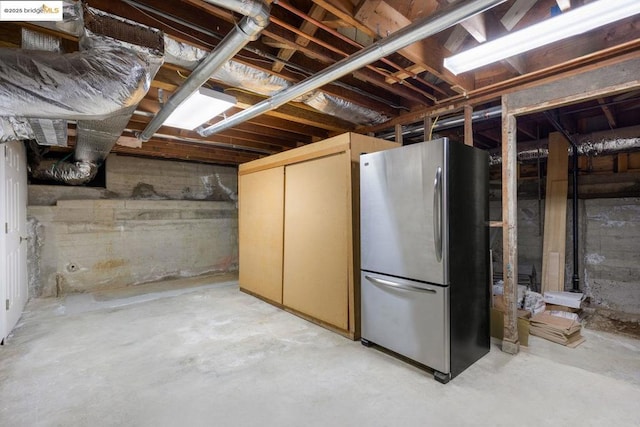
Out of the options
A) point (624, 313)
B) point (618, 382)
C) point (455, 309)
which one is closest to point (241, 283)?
point (455, 309)

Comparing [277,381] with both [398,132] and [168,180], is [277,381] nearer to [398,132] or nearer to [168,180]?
[398,132]

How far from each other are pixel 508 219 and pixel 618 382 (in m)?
1.39

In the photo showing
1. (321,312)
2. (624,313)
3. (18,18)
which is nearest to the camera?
(18,18)

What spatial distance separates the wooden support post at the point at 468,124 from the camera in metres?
3.14

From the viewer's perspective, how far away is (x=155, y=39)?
1924mm

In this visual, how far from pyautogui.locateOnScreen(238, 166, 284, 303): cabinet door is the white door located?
266cm

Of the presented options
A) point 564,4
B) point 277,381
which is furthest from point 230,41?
point 277,381

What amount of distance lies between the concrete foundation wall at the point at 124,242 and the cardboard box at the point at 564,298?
559 centimetres

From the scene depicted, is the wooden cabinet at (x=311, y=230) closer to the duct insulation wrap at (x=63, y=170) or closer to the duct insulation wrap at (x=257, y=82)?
the duct insulation wrap at (x=257, y=82)

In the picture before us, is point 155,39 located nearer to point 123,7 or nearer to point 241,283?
point 123,7

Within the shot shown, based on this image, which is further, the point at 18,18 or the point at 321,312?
the point at 321,312

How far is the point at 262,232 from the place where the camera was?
14.7 ft

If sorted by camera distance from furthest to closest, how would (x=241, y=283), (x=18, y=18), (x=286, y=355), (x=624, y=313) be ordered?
1. (x=241, y=283)
2. (x=624, y=313)
3. (x=286, y=355)
4. (x=18, y=18)

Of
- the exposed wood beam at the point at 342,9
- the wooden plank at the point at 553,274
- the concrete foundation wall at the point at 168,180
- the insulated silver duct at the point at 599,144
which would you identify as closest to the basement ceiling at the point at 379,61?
the exposed wood beam at the point at 342,9
